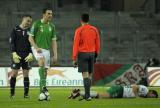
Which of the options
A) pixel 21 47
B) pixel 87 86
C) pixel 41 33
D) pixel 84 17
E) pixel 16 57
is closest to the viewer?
pixel 87 86

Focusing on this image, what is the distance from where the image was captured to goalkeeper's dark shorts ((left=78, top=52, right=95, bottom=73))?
16281mm

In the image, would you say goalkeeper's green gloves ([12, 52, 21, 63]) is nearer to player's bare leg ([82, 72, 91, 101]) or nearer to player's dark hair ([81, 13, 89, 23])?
player's bare leg ([82, 72, 91, 101])

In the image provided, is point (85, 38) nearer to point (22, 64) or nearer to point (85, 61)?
point (85, 61)

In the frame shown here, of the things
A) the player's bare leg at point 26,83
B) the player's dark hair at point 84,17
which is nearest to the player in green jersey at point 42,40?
the player's dark hair at point 84,17

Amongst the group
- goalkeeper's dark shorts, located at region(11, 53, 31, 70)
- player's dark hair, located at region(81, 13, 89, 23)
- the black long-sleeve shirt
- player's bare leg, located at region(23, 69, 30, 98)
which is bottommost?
player's bare leg, located at region(23, 69, 30, 98)

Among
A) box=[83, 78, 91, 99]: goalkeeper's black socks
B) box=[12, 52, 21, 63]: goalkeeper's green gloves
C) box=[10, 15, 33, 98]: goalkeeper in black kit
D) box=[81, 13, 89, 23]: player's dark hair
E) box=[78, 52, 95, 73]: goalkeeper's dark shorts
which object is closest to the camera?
box=[83, 78, 91, 99]: goalkeeper's black socks

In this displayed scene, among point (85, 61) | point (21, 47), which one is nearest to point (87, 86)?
point (85, 61)

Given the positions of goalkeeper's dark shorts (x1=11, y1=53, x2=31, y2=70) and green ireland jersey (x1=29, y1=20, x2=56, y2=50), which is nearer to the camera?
green ireland jersey (x1=29, y1=20, x2=56, y2=50)

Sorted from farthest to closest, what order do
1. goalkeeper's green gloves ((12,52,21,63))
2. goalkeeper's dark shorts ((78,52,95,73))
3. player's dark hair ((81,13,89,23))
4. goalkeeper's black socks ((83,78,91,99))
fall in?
goalkeeper's green gloves ((12,52,21,63)) < goalkeeper's dark shorts ((78,52,95,73)) < player's dark hair ((81,13,89,23)) < goalkeeper's black socks ((83,78,91,99))

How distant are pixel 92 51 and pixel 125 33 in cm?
2295

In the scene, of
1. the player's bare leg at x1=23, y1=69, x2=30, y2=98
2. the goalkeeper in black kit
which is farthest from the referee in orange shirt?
the player's bare leg at x1=23, y1=69, x2=30, y2=98

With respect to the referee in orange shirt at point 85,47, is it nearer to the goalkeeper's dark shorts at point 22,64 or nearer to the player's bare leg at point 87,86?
the player's bare leg at point 87,86

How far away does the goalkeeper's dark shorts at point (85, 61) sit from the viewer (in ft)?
53.4

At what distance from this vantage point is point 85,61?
16.4 meters
